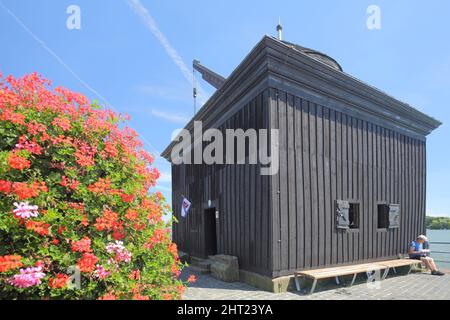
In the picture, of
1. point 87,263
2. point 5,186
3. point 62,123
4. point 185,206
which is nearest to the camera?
point 5,186

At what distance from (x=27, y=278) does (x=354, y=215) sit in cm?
934

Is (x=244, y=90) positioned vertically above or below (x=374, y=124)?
above

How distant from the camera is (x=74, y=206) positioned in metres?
2.99

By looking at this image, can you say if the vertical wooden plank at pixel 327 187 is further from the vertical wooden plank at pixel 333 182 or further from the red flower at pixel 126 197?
the red flower at pixel 126 197

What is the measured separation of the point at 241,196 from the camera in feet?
30.2

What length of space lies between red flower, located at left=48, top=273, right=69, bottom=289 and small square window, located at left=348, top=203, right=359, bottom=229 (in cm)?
884

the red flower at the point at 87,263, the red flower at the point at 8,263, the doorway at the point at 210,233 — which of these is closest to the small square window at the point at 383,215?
the doorway at the point at 210,233

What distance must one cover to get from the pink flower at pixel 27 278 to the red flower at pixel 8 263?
7 cm

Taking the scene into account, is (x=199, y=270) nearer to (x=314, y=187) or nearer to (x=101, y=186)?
(x=314, y=187)

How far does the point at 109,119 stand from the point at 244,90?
607 centimetres

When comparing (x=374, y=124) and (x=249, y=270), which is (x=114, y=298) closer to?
(x=249, y=270)

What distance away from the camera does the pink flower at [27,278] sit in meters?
2.55

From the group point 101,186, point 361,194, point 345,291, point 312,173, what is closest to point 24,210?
point 101,186
